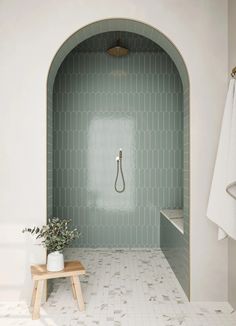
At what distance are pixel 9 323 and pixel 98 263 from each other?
164 cm

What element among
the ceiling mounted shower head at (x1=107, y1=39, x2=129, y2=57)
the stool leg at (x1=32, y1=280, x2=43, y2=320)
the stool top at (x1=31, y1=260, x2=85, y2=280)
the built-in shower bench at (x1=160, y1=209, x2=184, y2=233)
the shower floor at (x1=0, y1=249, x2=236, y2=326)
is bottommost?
the shower floor at (x1=0, y1=249, x2=236, y2=326)

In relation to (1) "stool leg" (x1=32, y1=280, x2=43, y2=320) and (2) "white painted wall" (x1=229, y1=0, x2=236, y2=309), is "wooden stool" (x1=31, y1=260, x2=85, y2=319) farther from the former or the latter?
(2) "white painted wall" (x1=229, y1=0, x2=236, y2=309)

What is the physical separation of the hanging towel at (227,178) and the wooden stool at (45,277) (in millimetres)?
1129

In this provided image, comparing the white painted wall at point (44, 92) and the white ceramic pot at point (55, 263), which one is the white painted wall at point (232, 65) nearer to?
the white painted wall at point (44, 92)

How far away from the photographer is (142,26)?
2.84m

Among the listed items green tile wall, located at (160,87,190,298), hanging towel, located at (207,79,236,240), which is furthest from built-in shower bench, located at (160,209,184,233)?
hanging towel, located at (207,79,236,240)

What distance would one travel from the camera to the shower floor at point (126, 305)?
242 cm

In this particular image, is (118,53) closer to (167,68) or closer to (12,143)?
(167,68)

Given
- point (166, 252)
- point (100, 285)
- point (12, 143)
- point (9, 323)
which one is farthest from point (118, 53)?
point (9, 323)

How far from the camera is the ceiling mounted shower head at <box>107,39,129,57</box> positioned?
423cm

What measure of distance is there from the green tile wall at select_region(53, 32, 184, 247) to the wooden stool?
198 centimetres

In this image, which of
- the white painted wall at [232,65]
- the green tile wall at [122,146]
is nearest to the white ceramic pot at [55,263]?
the white painted wall at [232,65]

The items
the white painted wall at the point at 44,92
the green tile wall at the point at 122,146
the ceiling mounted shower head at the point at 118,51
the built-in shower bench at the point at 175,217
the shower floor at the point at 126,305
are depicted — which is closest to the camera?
the shower floor at the point at 126,305

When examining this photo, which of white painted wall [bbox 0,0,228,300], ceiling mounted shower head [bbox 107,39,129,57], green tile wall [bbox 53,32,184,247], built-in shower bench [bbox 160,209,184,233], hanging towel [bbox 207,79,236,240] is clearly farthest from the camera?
green tile wall [bbox 53,32,184,247]
